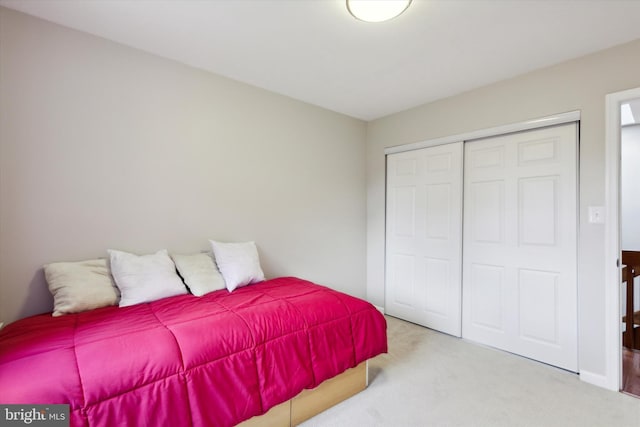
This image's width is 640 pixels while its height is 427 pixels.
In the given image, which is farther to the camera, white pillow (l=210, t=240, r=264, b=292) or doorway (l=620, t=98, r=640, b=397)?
doorway (l=620, t=98, r=640, b=397)

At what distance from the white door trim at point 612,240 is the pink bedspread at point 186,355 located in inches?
63.6

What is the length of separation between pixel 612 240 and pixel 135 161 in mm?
3463

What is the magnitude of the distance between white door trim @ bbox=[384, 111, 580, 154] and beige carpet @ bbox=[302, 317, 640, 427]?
1.96 metres

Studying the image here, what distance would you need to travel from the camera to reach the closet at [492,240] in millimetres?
2367

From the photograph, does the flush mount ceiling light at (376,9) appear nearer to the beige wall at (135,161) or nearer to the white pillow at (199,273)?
the beige wall at (135,161)

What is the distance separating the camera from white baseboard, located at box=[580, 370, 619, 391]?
81.7 inches

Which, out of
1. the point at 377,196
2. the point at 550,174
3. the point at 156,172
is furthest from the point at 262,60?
the point at 550,174

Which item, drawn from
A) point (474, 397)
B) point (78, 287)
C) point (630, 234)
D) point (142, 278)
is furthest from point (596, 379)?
point (78, 287)

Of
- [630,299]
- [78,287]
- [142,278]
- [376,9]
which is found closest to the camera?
[376,9]

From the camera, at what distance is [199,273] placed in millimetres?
2156

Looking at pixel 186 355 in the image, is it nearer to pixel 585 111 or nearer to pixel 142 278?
pixel 142 278

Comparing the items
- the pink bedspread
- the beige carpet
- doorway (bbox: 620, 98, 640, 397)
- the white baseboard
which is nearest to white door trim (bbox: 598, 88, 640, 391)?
the white baseboard

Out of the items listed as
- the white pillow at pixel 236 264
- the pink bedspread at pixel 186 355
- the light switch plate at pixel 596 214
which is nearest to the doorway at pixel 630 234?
the light switch plate at pixel 596 214

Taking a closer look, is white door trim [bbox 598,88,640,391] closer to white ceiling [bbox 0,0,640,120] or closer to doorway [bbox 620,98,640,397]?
white ceiling [bbox 0,0,640,120]
